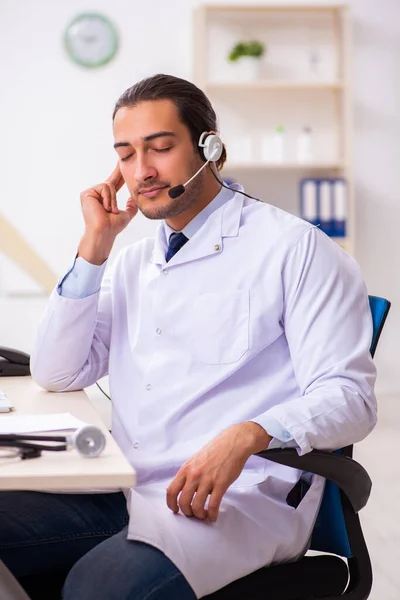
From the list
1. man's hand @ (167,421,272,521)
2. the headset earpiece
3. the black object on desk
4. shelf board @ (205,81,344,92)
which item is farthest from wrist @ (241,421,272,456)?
shelf board @ (205,81,344,92)

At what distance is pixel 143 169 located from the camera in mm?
1566

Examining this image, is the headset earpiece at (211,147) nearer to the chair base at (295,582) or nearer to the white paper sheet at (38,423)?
the white paper sheet at (38,423)

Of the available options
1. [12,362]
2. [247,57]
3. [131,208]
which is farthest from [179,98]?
[247,57]

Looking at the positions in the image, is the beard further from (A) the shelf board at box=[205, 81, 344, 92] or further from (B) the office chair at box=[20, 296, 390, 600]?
(A) the shelf board at box=[205, 81, 344, 92]

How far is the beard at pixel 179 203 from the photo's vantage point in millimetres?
1577

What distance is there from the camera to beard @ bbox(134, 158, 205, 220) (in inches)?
62.1

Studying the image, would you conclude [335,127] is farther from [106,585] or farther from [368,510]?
[106,585]

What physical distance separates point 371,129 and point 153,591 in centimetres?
438

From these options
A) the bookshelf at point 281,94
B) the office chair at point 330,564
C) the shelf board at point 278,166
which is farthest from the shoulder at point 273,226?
the bookshelf at point 281,94

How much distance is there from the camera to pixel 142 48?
494 cm

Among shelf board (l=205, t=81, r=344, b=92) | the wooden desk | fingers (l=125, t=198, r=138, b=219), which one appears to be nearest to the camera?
the wooden desk

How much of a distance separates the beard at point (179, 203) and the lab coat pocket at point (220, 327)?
196 millimetres

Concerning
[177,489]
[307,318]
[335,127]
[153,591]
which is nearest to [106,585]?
[153,591]

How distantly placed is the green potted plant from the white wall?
28cm
